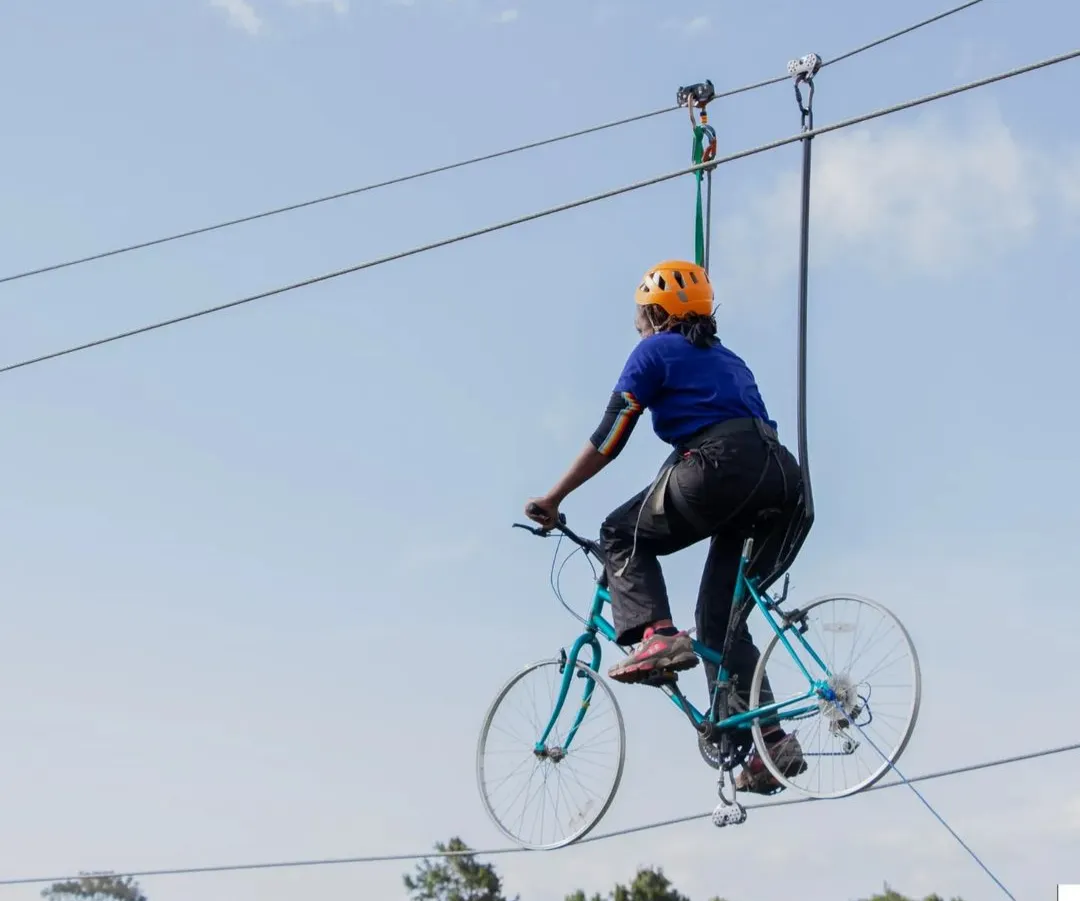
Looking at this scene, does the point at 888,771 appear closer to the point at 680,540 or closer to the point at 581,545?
the point at 680,540

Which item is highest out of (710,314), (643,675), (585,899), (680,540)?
(585,899)

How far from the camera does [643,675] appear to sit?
721cm

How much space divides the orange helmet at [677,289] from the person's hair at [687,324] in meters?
0.02

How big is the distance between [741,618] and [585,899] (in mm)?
34327

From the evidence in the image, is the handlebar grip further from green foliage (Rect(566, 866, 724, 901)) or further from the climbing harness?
green foliage (Rect(566, 866, 724, 901))

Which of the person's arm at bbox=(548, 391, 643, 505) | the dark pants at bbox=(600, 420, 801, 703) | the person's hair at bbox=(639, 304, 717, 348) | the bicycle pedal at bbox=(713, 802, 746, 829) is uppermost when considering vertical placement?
the person's hair at bbox=(639, 304, 717, 348)

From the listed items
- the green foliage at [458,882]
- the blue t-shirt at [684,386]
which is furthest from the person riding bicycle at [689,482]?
the green foliage at [458,882]

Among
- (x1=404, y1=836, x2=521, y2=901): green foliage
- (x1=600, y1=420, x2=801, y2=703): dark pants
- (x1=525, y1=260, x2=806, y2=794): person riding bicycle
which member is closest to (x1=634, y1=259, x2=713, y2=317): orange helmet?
(x1=525, y1=260, x2=806, y2=794): person riding bicycle

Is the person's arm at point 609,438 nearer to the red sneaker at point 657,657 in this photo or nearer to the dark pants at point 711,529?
the dark pants at point 711,529

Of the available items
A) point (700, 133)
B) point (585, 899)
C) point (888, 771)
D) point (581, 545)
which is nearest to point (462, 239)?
point (700, 133)

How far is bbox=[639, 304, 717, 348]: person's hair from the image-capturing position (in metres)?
7.23

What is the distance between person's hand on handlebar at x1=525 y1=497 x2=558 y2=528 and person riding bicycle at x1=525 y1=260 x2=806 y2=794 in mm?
67

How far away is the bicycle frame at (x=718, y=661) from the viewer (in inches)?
270

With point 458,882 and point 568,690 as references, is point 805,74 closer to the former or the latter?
point 568,690
